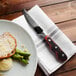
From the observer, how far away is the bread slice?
879mm

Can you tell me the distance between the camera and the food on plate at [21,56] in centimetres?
91

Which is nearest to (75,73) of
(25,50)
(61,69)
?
(61,69)

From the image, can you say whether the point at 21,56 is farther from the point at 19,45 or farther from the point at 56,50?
the point at 56,50

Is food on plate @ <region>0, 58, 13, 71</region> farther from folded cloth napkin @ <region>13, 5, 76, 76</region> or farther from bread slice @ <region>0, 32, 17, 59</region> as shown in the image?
folded cloth napkin @ <region>13, 5, 76, 76</region>

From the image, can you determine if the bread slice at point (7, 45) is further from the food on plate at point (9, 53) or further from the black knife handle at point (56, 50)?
the black knife handle at point (56, 50)

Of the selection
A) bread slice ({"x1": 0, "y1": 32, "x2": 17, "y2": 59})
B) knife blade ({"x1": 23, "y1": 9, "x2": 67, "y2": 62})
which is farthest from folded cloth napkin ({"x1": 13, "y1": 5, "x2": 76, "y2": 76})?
bread slice ({"x1": 0, "y1": 32, "x2": 17, "y2": 59})

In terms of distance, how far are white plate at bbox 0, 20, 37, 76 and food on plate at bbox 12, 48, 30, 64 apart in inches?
0.8

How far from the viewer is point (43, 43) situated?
1035 millimetres

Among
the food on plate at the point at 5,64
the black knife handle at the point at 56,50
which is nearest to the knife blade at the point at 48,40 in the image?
the black knife handle at the point at 56,50

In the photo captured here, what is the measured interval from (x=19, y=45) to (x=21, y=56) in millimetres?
62

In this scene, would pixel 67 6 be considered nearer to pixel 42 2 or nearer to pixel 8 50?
pixel 42 2

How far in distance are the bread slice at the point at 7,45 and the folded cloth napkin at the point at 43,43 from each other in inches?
5.9

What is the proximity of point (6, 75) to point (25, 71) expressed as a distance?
9 centimetres

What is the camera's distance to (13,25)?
37.9 inches
